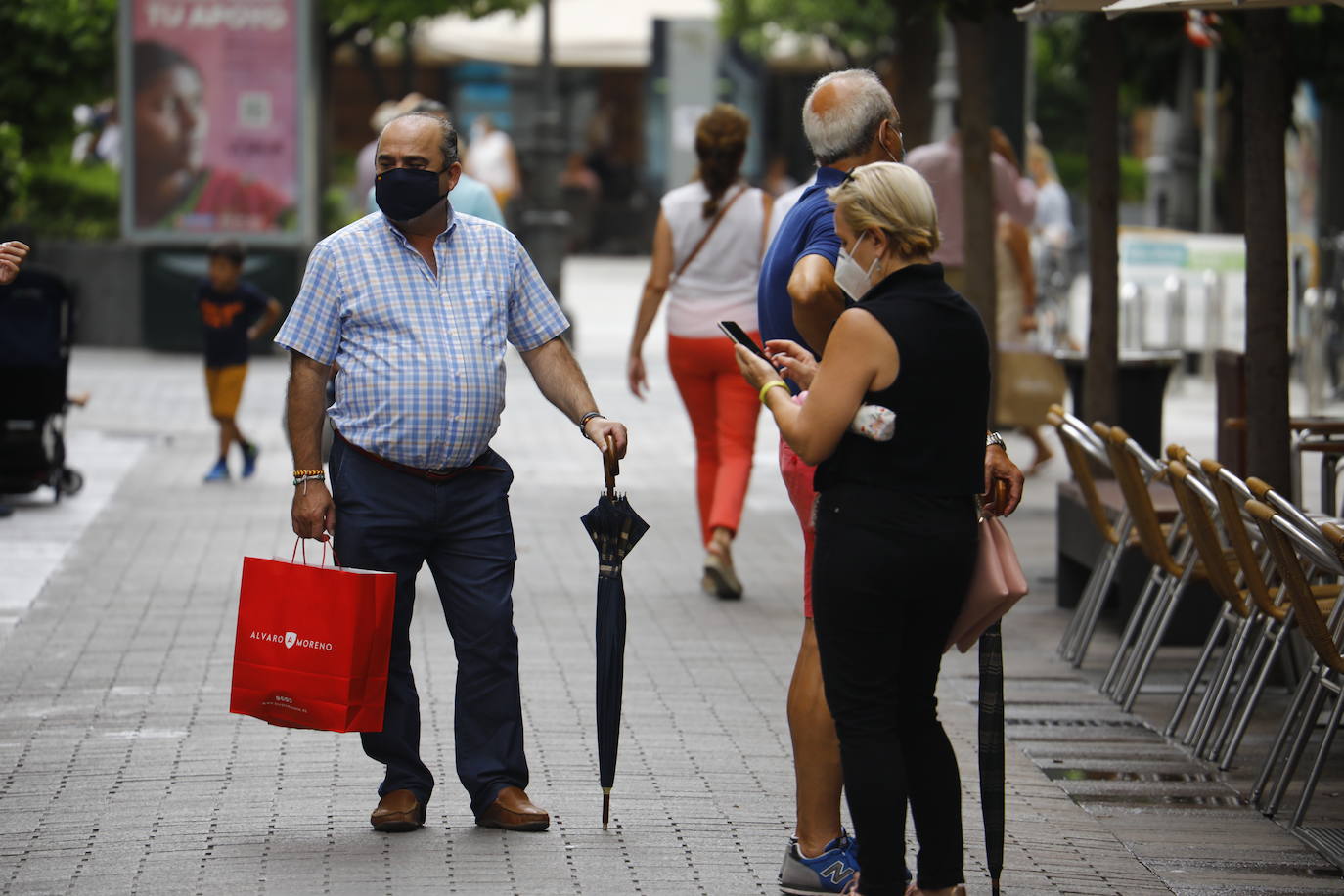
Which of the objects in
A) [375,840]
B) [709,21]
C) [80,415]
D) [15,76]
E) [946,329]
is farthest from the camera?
[709,21]

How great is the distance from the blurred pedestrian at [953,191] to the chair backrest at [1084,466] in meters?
3.67

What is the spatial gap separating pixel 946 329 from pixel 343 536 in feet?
5.48

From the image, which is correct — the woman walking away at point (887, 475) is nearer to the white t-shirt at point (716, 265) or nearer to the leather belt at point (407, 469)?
the leather belt at point (407, 469)

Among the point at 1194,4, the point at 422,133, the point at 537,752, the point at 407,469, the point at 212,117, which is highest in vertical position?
the point at 212,117

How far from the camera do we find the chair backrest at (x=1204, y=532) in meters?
6.64

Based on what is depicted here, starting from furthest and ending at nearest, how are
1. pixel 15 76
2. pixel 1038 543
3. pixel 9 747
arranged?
pixel 15 76, pixel 1038 543, pixel 9 747

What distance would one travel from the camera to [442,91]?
4141cm

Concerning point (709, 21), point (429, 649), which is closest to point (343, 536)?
point (429, 649)

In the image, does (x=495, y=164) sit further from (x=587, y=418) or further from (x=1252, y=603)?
(x=587, y=418)

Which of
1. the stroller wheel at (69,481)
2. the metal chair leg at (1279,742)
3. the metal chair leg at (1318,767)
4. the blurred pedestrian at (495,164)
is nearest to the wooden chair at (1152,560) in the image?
the metal chair leg at (1279,742)

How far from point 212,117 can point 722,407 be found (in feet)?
34.9

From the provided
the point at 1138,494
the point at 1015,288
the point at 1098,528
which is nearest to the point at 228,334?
the point at 1015,288

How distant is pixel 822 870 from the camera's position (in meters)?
4.96

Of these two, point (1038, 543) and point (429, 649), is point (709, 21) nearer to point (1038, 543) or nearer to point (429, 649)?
point (1038, 543)
